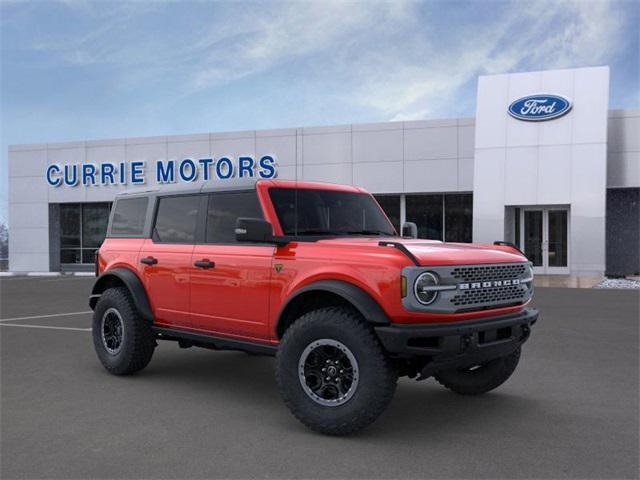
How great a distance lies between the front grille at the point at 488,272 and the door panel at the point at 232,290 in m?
1.59

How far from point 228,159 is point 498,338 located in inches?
935

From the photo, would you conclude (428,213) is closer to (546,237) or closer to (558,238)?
Answer: (546,237)

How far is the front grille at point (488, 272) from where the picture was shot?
461cm

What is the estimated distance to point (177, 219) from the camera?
641 centimetres

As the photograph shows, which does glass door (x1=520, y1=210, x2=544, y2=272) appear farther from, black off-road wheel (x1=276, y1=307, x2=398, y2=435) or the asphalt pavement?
black off-road wheel (x1=276, y1=307, x2=398, y2=435)

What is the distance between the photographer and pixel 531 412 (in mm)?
5258

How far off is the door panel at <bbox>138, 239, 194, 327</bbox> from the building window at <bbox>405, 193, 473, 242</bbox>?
19.7 metres

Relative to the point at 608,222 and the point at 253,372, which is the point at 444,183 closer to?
the point at 608,222

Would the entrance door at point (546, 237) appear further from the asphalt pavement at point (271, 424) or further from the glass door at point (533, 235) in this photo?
the asphalt pavement at point (271, 424)

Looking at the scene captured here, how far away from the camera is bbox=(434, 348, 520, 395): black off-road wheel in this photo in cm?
564

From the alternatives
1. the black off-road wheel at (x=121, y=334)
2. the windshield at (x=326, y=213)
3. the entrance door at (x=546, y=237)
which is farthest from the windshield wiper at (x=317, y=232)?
the entrance door at (x=546, y=237)

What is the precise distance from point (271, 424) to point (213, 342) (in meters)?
1.18

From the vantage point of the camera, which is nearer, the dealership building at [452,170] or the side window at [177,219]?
the side window at [177,219]

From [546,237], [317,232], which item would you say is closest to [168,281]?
[317,232]
